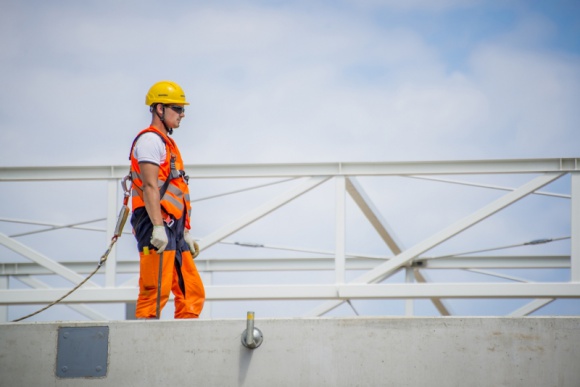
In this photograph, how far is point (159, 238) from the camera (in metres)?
7.47

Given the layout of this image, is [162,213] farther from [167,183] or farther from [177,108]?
[177,108]

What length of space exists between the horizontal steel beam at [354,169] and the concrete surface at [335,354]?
12.4 feet

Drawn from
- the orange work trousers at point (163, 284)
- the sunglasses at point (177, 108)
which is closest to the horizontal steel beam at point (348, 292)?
the orange work trousers at point (163, 284)

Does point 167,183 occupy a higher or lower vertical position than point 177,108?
lower

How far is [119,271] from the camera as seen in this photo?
16.5 meters

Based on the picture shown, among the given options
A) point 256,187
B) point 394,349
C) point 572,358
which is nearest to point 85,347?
point 394,349

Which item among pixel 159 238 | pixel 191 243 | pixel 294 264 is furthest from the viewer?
pixel 294 264

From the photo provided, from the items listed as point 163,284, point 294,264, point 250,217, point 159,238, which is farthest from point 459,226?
point 294,264

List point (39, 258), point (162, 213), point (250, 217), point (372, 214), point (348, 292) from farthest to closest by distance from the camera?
point (372, 214)
point (39, 258)
point (250, 217)
point (348, 292)
point (162, 213)

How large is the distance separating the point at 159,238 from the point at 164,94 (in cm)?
126

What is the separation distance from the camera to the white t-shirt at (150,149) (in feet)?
25.0

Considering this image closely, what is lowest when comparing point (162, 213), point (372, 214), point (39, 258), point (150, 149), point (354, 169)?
point (162, 213)

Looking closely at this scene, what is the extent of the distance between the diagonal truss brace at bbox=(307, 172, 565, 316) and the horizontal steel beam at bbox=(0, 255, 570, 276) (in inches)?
190

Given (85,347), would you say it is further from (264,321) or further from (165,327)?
(264,321)
